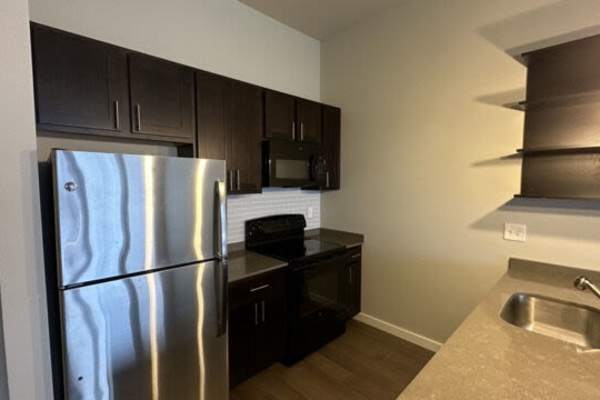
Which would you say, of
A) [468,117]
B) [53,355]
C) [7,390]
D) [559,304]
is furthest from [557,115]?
[7,390]

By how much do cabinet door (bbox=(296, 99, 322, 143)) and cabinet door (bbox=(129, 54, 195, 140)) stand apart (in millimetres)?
1024

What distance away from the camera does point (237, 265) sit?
2148 mm

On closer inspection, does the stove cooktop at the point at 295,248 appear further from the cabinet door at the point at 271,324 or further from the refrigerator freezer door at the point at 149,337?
the refrigerator freezer door at the point at 149,337

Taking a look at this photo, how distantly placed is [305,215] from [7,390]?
8.15 feet

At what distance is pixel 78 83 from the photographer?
151cm

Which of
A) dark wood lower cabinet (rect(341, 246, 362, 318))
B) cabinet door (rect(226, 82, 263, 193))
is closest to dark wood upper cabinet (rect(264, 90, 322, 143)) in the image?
cabinet door (rect(226, 82, 263, 193))

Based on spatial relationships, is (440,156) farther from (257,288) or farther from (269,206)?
(257,288)

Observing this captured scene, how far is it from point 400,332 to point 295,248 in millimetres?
1301

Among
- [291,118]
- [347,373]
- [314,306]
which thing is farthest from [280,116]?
[347,373]

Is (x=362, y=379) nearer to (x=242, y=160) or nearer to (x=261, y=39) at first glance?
(x=242, y=160)

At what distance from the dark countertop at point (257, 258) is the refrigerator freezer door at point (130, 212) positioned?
396 mm

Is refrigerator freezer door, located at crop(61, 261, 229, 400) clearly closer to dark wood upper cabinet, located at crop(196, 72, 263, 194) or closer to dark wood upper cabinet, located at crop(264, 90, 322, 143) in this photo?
dark wood upper cabinet, located at crop(196, 72, 263, 194)

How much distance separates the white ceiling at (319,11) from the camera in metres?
2.55

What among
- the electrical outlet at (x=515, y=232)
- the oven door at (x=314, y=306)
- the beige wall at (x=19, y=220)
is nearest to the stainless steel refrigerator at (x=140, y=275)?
the beige wall at (x=19, y=220)
